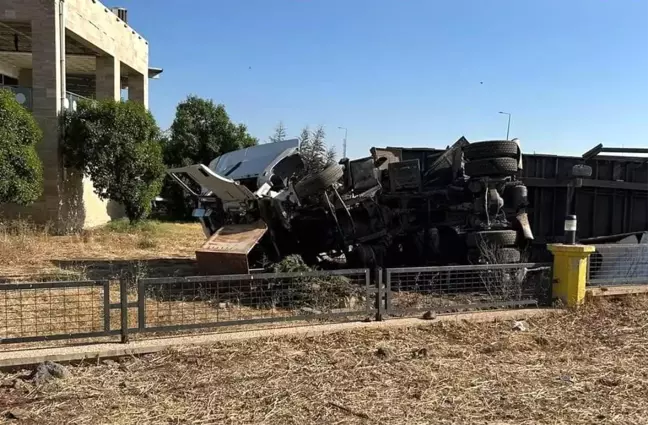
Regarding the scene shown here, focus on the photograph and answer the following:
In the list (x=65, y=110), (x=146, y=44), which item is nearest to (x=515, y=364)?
(x=65, y=110)

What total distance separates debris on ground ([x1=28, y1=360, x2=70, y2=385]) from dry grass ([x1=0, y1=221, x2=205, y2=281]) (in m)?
5.22

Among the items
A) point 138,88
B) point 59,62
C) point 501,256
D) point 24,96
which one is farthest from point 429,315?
point 138,88

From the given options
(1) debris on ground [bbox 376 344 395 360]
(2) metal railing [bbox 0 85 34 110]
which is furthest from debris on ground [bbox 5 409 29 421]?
(2) metal railing [bbox 0 85 34 110]

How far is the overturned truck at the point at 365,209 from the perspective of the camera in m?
8.75

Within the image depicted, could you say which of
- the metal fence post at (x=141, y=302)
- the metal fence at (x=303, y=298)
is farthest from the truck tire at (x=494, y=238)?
the metal fence post at (x=141, y=302)

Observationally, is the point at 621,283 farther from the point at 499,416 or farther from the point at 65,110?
the point at 65,110

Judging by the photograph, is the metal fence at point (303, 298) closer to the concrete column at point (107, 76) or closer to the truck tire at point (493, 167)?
the truck tire at point (493, 167)

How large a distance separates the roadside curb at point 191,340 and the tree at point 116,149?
14068 millimetres

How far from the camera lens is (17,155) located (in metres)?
15.2

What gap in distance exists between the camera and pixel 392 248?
10.2 m

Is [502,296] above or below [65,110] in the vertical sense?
below

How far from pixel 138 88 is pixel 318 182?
66.8 ft

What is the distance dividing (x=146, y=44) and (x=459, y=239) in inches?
862

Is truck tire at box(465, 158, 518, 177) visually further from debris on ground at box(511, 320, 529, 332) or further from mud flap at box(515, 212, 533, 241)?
debris on ground at box(511, 320, 529, 332)
